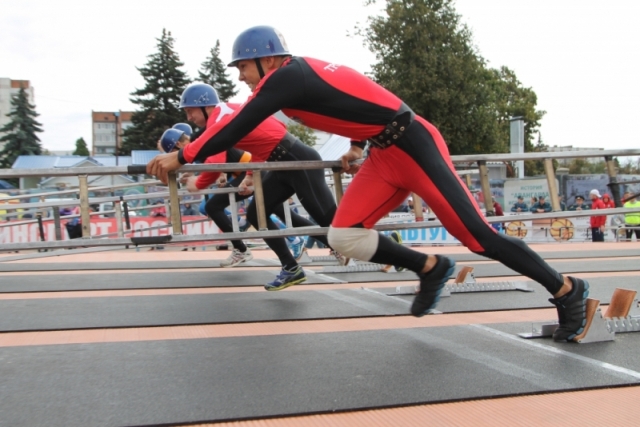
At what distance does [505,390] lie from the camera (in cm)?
308

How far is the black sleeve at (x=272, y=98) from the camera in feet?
12.6

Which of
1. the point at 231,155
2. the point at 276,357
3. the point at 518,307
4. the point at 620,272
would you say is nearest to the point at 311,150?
the point at 231,155

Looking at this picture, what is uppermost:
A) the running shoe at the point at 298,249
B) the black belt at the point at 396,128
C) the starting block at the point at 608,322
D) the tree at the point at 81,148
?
the tree at the point at 81,148

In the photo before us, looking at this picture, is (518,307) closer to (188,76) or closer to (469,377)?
(469,377)

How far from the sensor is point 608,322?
427cm

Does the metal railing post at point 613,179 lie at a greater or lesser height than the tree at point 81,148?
lesser

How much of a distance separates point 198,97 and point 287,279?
231cm

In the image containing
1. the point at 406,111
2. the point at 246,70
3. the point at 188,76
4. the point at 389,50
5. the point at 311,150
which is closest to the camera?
the point at 406,111

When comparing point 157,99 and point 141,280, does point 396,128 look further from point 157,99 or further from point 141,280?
point 157,99

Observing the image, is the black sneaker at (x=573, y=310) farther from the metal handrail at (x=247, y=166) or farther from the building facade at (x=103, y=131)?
the building facade at (x=103, y=131)

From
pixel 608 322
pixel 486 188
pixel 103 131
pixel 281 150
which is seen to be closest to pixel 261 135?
pixel 281 150

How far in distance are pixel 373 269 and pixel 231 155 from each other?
2361 millimetres

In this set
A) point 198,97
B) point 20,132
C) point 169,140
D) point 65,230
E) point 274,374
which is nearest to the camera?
point 274,374

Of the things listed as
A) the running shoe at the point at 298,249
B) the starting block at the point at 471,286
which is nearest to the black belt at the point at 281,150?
the starting block at the point at 471,286
